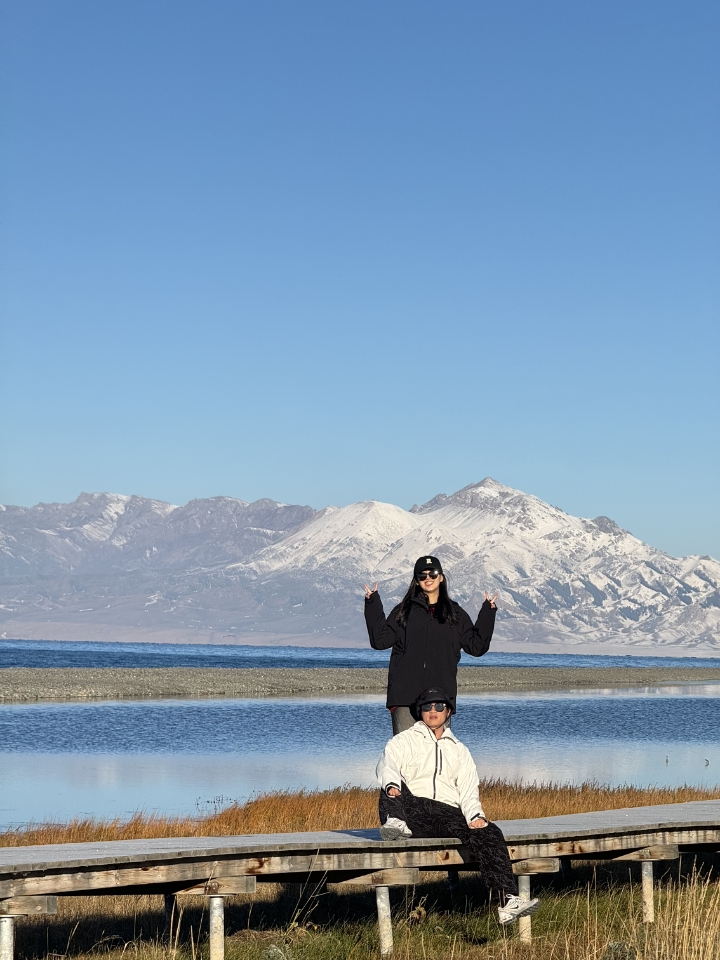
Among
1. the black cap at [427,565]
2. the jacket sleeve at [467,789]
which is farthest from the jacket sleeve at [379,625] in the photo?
the jacket sleeve at [467,789]

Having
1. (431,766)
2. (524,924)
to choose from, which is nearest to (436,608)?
(431,766)

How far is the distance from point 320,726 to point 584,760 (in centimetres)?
1469

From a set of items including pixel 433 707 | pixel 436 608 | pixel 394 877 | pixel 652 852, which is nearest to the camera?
pixel 433 707

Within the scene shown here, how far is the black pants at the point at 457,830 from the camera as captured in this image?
12.0 metres

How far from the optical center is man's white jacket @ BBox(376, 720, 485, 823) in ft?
40.1

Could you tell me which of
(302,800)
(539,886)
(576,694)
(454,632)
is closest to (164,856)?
(454,632)

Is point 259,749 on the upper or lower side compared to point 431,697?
lower

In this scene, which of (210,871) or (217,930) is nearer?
(210,871)

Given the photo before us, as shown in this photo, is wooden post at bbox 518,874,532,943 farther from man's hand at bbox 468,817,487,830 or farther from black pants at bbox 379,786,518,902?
man's hand at bbox 468,817,487,830

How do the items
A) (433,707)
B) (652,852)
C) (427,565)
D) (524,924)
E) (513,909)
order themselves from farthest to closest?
(652,852) → (524,924) → (427,565) → (433,707) → (513,909)

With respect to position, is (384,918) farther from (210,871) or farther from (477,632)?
(477,632)

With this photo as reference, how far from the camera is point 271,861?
1198 cm

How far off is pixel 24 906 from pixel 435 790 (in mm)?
3709

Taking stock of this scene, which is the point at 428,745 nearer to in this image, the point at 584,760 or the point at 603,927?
the point at 603,927
